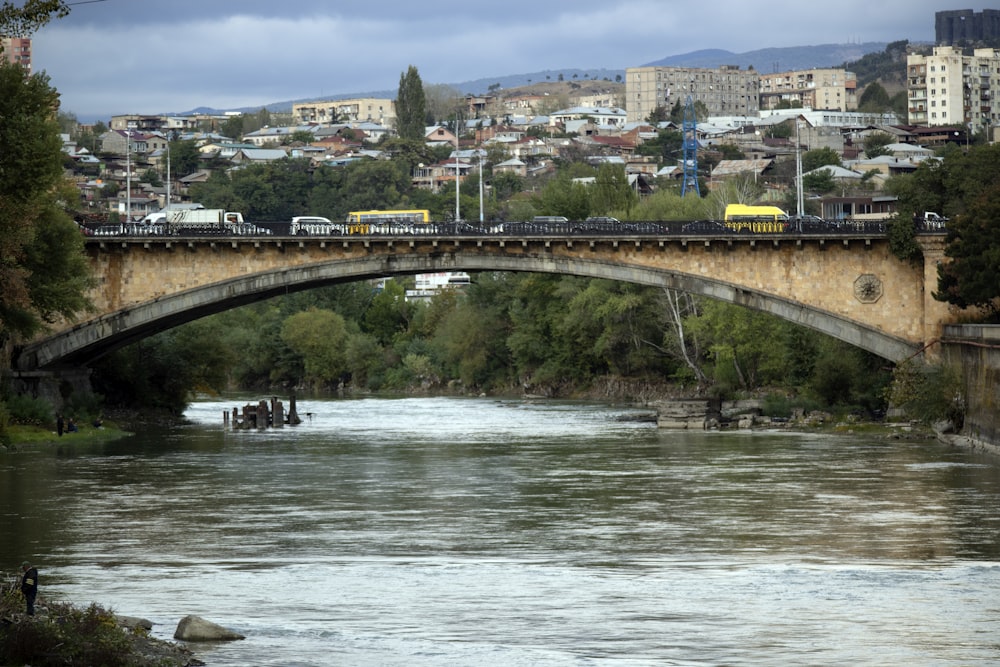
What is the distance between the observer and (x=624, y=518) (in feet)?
116

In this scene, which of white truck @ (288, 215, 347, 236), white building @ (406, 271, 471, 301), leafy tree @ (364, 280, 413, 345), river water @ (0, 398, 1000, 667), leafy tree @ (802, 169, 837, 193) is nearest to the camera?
river water @ (0, 398, 1000, 667)

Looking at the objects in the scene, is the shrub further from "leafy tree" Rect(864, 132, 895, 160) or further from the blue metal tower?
"leafy tree" Rect(864, 132, 895, 160)

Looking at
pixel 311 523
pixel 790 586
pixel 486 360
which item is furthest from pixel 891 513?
pixel 486 360

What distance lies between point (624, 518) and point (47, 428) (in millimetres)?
30188

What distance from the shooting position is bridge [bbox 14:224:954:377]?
58.2m

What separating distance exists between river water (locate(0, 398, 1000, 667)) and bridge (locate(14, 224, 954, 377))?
20.7 ft

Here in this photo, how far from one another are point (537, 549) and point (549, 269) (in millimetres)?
31801

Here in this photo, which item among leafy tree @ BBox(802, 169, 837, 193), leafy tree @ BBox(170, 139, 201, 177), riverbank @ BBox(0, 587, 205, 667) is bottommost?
riverbank @ BBox(0, 587, 205, 667)

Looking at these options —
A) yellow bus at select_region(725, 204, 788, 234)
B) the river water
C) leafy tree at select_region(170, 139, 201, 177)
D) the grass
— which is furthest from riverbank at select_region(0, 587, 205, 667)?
leafy tree at select_region(170, 139, 201, 177)

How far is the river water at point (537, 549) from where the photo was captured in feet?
74.4

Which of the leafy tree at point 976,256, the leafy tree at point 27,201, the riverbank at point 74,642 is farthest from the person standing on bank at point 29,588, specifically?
the leafy tree at point 976,256

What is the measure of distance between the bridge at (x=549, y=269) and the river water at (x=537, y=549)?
248 inches

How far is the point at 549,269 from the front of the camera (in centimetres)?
6212

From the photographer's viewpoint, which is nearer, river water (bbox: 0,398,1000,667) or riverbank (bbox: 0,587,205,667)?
riverbank (bbox: 0,587,205,667)
